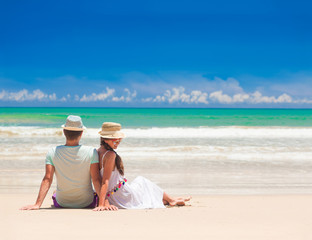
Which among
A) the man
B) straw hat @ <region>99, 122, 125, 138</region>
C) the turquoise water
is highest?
straw hat @ <region>99, 122, 125, 138</region>

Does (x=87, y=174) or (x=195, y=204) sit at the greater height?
(x=87, y=174)

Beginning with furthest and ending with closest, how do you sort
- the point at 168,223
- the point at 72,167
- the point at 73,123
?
the point at 72,167, the point at 73,123, the point at 168,223

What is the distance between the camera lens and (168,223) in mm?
3176

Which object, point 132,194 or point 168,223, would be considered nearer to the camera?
point 168,223

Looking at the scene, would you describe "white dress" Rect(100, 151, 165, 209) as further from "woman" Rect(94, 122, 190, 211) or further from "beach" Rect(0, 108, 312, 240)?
"beach" Rect(0, 108, 312, 240)

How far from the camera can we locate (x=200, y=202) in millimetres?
4590

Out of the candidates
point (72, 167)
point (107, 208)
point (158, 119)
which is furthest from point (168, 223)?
point (158, 119)

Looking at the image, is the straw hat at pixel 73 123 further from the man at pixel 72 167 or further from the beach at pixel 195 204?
the beach at pixel 195 204

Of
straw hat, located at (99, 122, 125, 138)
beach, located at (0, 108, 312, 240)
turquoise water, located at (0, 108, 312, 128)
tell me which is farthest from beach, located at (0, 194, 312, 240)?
turquoise water, located at (0, 108, 312, 128)

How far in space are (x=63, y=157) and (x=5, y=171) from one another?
414 centimetres

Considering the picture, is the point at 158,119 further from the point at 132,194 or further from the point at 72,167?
the point at 72,167

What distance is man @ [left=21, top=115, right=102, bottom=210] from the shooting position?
139 inches

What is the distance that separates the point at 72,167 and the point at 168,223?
118cm

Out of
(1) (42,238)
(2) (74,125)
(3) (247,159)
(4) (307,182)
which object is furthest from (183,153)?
(1) (42,238)
